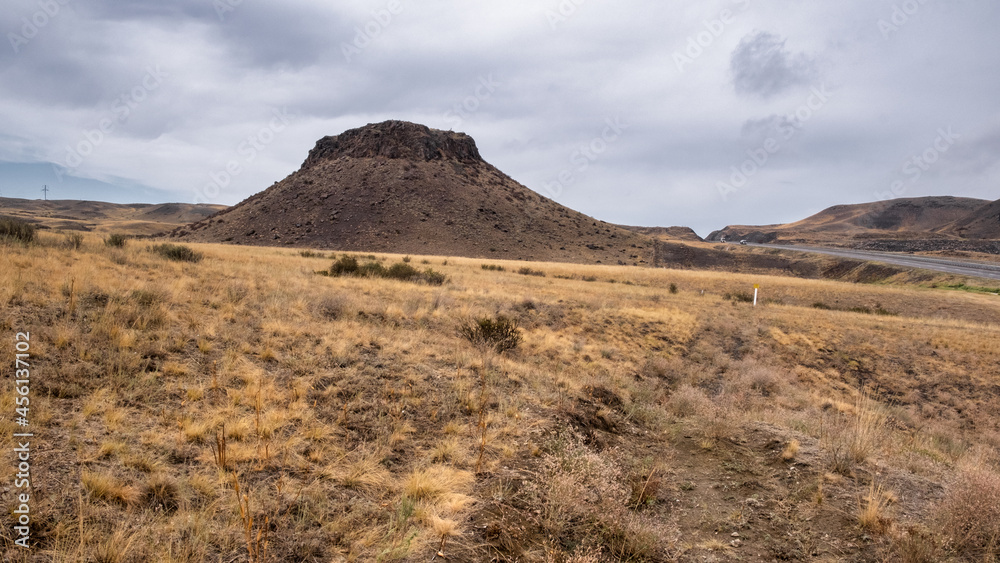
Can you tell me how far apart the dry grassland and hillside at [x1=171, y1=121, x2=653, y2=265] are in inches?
2133

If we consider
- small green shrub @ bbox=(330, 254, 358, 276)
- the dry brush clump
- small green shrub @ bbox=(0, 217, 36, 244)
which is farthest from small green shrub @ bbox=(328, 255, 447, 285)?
the dry brush clump

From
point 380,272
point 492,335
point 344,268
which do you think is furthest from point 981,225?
point 344,268

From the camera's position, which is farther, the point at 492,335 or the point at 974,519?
the point at 492,335

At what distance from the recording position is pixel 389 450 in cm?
508

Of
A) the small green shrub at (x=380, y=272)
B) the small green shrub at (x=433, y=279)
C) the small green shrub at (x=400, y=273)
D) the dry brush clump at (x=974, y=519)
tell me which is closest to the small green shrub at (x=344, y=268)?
the small green shrub at (x=380, y=272)

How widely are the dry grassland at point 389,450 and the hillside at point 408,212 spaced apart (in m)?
54.2

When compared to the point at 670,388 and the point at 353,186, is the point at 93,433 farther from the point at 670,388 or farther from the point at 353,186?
the point at 353,186

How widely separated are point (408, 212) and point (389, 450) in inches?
2733

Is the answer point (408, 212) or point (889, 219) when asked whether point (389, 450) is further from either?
point (889, 219)

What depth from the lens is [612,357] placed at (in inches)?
516

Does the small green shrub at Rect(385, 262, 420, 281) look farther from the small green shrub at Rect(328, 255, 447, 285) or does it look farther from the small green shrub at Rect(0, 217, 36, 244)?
the small green shrub at Rect(0, 217, 36, 244)

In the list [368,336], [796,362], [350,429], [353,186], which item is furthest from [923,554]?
[353,186]

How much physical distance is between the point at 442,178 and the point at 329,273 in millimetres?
67102

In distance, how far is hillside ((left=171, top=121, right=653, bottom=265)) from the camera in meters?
65.8
